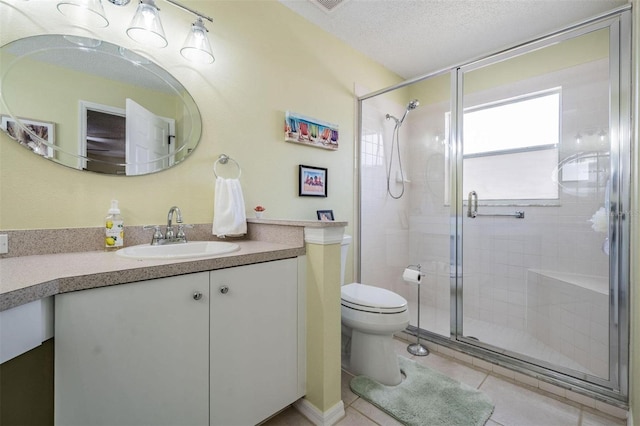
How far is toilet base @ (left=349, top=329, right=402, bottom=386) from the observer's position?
162cm

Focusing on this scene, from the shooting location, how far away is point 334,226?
4.25ft

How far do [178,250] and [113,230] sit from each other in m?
0.28

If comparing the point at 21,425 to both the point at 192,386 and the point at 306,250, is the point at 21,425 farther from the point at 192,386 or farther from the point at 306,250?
→ the point at 306,250

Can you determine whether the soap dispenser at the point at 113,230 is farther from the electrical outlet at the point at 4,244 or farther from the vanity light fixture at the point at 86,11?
the vanity light fixture at the point at 86,11

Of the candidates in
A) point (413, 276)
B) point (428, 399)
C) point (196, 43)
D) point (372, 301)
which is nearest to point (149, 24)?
point (196, 43)

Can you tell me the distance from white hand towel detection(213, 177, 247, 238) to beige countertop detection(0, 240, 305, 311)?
39cm

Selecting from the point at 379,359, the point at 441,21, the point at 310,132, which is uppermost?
the point at 441,21

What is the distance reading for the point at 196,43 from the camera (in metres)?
1.48

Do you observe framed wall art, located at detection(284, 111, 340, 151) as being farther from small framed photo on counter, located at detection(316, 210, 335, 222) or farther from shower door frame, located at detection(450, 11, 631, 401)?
shower door frame, located at detection(450, 11, 631, 401)

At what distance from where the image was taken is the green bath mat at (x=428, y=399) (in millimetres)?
1348

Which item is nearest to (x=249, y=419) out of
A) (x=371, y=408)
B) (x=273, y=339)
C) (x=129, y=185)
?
(x=273, y=339)

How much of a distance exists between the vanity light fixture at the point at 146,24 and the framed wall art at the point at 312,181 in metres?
1.13

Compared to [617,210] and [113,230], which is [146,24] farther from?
[617,210]

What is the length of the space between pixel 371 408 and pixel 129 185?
5.42ft
